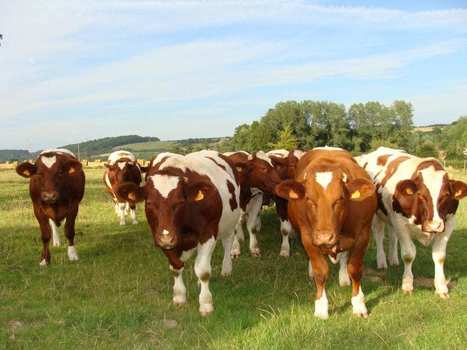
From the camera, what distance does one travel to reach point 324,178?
590 centimetres

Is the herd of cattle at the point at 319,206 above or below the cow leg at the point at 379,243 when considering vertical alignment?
above

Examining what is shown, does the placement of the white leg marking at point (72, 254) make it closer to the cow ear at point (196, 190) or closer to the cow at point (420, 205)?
the cow ear at point (196, 190)

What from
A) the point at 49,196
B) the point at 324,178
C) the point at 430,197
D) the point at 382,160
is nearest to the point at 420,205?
the point at 430,197

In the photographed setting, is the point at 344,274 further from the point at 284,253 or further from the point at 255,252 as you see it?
the point at 255,252

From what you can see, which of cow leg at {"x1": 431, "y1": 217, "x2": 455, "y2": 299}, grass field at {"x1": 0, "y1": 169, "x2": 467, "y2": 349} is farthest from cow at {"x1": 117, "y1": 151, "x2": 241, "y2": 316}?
cow leg at {"x1": 431, "y1": 217, "x2": 455, "y2": 299}

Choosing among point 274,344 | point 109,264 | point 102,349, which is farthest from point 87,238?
point 274,344

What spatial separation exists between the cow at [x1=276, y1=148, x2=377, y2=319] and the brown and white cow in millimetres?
4658

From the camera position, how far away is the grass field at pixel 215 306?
548cm

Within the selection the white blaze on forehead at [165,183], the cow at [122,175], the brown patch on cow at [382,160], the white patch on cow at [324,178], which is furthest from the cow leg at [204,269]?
the cow at [122,175]

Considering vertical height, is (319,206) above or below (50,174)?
below

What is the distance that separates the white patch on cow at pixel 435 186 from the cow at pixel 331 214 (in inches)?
36.8

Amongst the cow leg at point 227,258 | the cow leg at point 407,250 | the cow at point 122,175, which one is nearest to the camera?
the cow leg at point 407,250

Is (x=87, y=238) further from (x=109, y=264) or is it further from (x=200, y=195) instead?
(x=200, y=195)

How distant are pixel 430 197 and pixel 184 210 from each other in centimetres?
319
